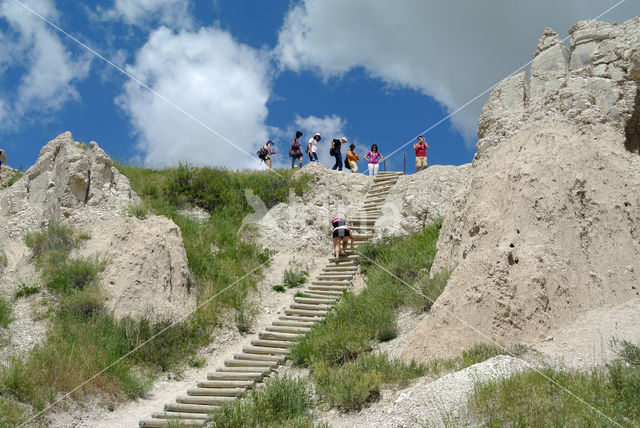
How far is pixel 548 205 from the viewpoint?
29.0 ft

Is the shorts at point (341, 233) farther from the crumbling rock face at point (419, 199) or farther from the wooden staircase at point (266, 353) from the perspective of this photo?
the crumbling rock face at point (419, 199)

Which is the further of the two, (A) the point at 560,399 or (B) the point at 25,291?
(B) the point at 25,291

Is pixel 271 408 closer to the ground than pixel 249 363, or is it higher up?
closer to the ground

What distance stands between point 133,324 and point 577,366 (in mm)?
7945

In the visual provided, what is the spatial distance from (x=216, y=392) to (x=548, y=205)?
625cm

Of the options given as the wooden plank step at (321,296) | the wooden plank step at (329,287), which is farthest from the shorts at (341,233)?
the wooden plank step at (321,296)

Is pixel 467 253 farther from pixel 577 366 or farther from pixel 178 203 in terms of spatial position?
pixel 178 203

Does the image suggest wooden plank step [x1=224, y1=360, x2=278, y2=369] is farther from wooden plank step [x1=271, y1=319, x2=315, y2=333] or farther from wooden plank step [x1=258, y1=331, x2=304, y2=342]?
wooden plank step [x1=271, y1=319, x2=315, y2=333]

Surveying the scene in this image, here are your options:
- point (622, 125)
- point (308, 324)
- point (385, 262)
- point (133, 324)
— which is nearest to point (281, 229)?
point (385, 262)

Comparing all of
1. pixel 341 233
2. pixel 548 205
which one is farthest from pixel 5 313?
pixel 548 205

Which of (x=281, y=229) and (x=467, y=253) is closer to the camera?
(x=467, y=253)

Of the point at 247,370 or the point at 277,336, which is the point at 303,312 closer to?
the point at 277,336

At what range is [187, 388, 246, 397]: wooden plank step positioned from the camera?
9.24m

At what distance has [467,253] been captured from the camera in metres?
9.70
